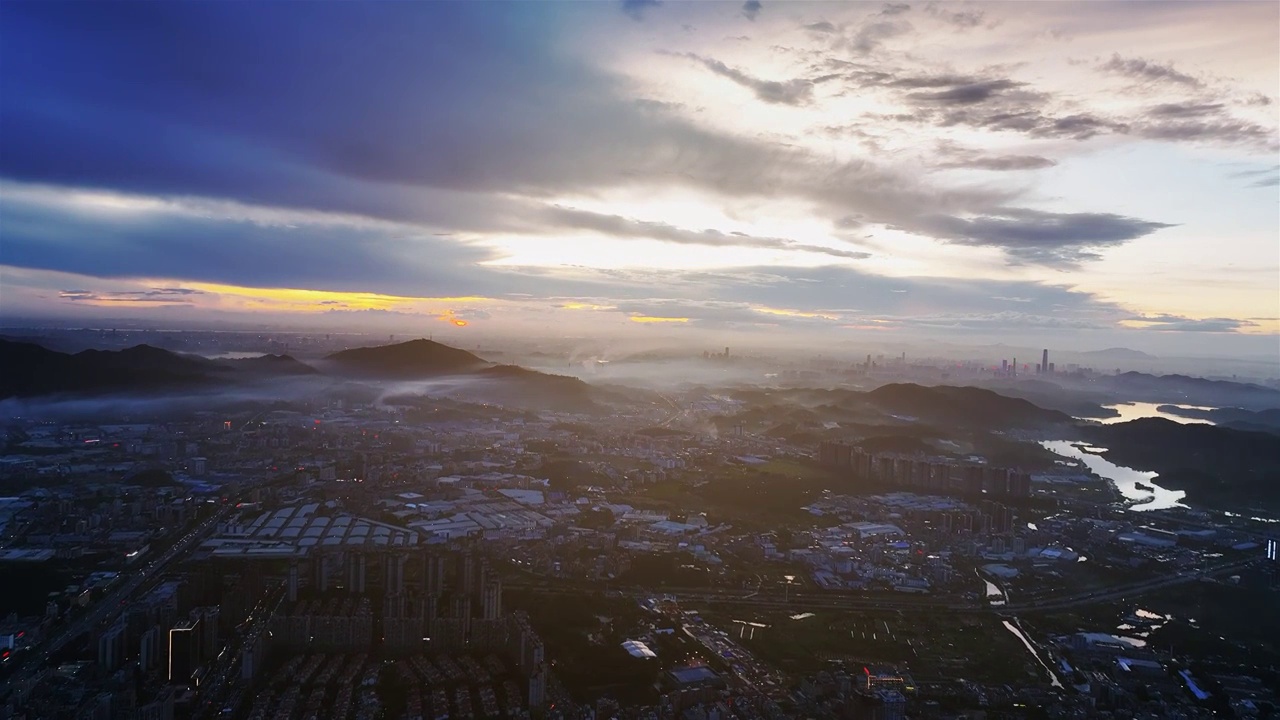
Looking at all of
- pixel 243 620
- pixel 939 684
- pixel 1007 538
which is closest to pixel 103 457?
pixel 243 620

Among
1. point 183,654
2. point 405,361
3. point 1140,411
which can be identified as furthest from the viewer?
point 1140,411

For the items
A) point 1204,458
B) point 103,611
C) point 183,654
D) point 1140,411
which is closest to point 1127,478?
point 1204,458

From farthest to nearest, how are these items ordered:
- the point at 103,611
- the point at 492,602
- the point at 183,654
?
the point at 492,602 < the point at 103,611 < the point at 183,654

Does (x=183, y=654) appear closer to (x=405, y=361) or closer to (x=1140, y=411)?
(x=405, y=361)

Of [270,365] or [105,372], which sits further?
[270,365]

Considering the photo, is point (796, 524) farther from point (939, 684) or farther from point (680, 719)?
point (680, 719)

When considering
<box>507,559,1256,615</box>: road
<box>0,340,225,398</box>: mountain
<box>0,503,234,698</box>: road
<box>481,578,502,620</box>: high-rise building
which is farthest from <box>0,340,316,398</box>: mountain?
<box>481,578,502,620</box>: high-rise building
